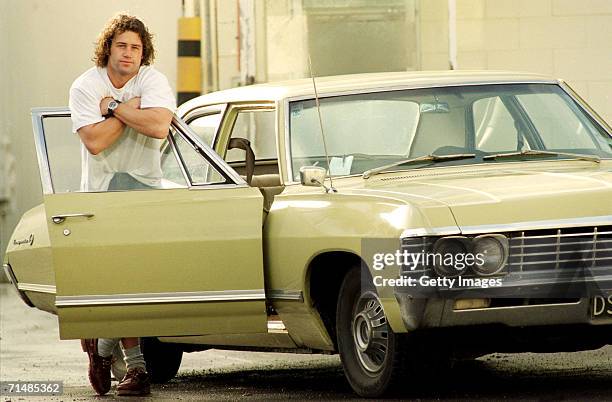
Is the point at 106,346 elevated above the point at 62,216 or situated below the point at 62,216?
below

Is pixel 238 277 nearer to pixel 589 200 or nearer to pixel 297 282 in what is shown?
pixel 297 282

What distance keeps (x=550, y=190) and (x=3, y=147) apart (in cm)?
893

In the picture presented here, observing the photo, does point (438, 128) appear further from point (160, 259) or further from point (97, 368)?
point (97, 368)

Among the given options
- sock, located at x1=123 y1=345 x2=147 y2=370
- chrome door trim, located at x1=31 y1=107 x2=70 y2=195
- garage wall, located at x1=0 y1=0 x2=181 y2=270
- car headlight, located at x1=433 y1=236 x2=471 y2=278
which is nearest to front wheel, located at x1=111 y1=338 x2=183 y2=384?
sock, located at x1=123 y1=345 x2=147 y2=370

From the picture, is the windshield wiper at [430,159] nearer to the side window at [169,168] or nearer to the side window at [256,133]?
the side window at [256,133]

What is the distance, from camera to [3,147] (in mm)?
15422

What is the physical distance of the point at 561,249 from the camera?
7.09 meters

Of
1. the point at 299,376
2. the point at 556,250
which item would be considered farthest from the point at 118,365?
the point at 556,250

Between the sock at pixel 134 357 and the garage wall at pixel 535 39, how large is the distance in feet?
21.5

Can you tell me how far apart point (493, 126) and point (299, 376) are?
5.95ft

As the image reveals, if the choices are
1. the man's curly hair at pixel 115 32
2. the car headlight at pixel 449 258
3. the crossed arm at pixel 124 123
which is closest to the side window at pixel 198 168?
the crossed arm at pixel 124 123

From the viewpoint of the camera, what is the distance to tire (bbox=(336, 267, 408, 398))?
7375 mm

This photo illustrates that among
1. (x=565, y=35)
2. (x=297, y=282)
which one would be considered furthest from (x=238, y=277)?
(x=565, y=35)

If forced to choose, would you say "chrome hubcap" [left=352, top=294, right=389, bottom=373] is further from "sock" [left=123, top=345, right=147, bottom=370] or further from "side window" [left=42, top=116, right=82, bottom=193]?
"side window" [left=42, top=116, right=82, bottom=193]
